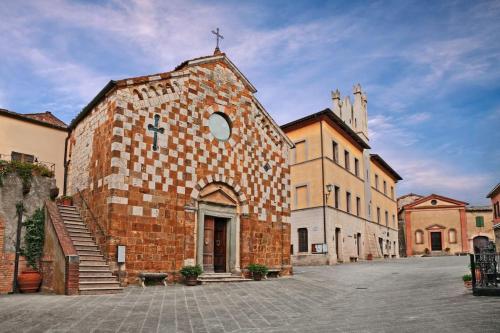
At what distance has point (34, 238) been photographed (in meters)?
14.7

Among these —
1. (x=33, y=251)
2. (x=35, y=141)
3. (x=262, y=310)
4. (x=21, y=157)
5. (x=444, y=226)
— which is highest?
(x=35, y=141)

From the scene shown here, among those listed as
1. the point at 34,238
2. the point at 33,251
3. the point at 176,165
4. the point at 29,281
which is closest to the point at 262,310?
the point at 176,165

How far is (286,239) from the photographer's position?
2008 cm

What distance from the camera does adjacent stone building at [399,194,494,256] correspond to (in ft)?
158

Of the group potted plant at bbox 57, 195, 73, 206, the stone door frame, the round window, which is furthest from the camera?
the round window

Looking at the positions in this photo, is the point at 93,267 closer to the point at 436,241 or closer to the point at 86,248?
the point at 86,248

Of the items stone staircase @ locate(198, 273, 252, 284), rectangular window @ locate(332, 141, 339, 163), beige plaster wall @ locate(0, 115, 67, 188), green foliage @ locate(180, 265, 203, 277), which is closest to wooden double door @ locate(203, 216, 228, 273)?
stone staircase @ locate(198, 273, 252, 284)

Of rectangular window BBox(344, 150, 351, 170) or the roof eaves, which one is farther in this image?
rectangular window BBox(344, 150, 351, 170)

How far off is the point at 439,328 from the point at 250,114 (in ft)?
46.1

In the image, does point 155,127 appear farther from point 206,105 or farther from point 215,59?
point 215,59

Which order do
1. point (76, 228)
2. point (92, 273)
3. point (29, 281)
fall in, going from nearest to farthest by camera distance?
1. point (92, 273)
2. point (29, 281)
3. point (76, 228)

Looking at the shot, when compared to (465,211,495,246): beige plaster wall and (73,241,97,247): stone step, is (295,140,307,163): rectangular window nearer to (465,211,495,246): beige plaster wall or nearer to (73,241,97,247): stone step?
(73,241,97,247): stone step

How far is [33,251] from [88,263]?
102 inches

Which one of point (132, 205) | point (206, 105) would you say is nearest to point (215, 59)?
point (206, 105)
